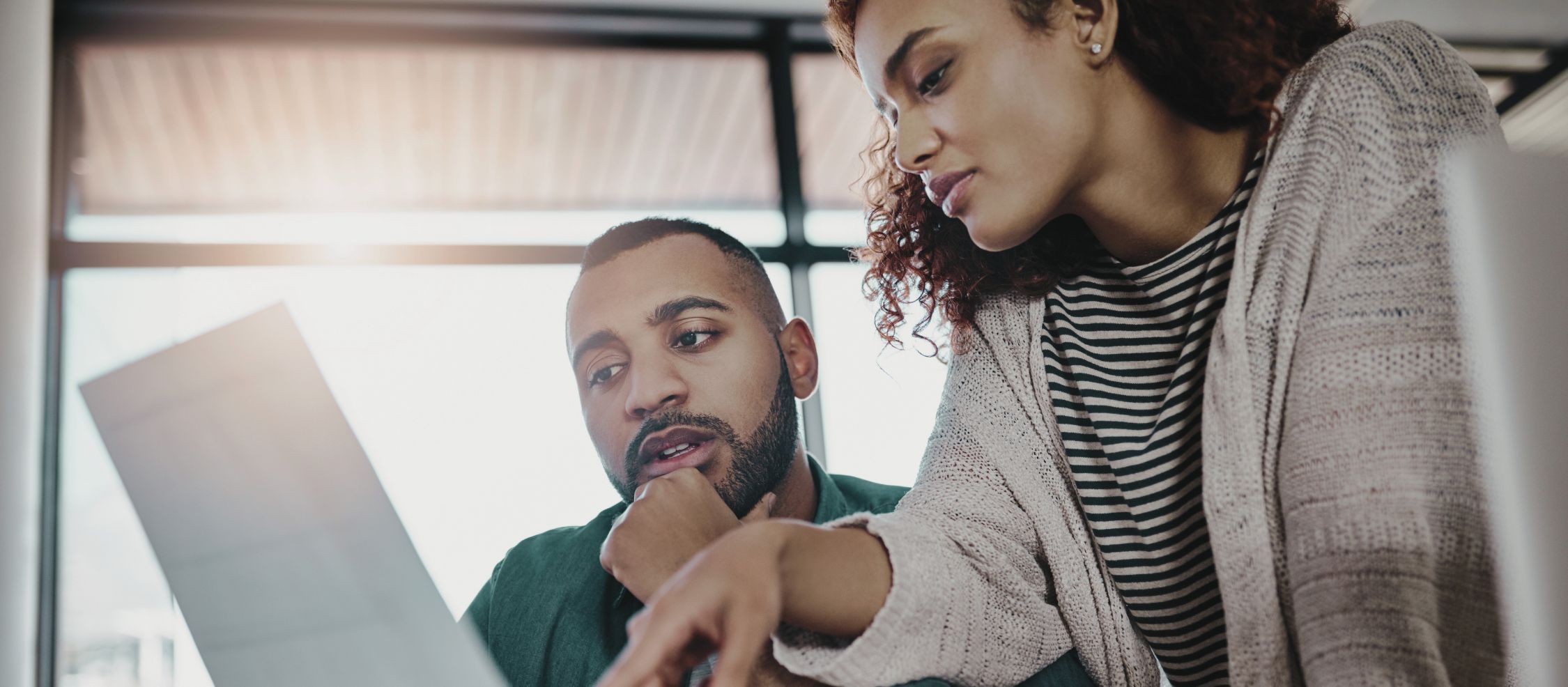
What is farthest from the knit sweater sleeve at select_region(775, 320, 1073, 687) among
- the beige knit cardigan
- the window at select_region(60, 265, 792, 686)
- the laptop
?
the window at select_region(60, 265, 792, 686)

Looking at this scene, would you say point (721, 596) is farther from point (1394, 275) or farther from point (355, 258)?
point (355, 258)

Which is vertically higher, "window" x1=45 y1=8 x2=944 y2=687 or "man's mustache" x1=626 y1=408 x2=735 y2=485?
"window" x1=45 y1=8 x2=944 y2=687

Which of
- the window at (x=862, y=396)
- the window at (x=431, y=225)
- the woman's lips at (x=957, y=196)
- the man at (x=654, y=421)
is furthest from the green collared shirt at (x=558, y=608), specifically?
the window at (x=862, y=396)

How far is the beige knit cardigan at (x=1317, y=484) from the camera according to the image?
0.60m

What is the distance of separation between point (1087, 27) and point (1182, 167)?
0.47 ft

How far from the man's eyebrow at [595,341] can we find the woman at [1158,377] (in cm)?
31

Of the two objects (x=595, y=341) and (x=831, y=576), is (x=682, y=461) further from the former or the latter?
(x=831, y=576)

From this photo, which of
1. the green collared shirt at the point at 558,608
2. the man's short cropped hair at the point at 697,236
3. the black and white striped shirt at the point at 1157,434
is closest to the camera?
the black and white striped shirt at the point at 1157,434

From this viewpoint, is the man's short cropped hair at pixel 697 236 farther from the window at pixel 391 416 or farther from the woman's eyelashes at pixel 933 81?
the window at pixel 391 416

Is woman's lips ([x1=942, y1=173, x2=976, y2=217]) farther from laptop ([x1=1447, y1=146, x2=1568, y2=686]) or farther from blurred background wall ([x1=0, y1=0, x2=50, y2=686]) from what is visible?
blurred background wall ([x1=0, y1=0, x2=50, y2=686])

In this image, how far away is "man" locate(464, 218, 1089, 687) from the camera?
991 mm

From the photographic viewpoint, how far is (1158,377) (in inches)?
34.4

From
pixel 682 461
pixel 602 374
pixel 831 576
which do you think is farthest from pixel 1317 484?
pixel 602 374

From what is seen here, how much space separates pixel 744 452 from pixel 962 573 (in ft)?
1.06
